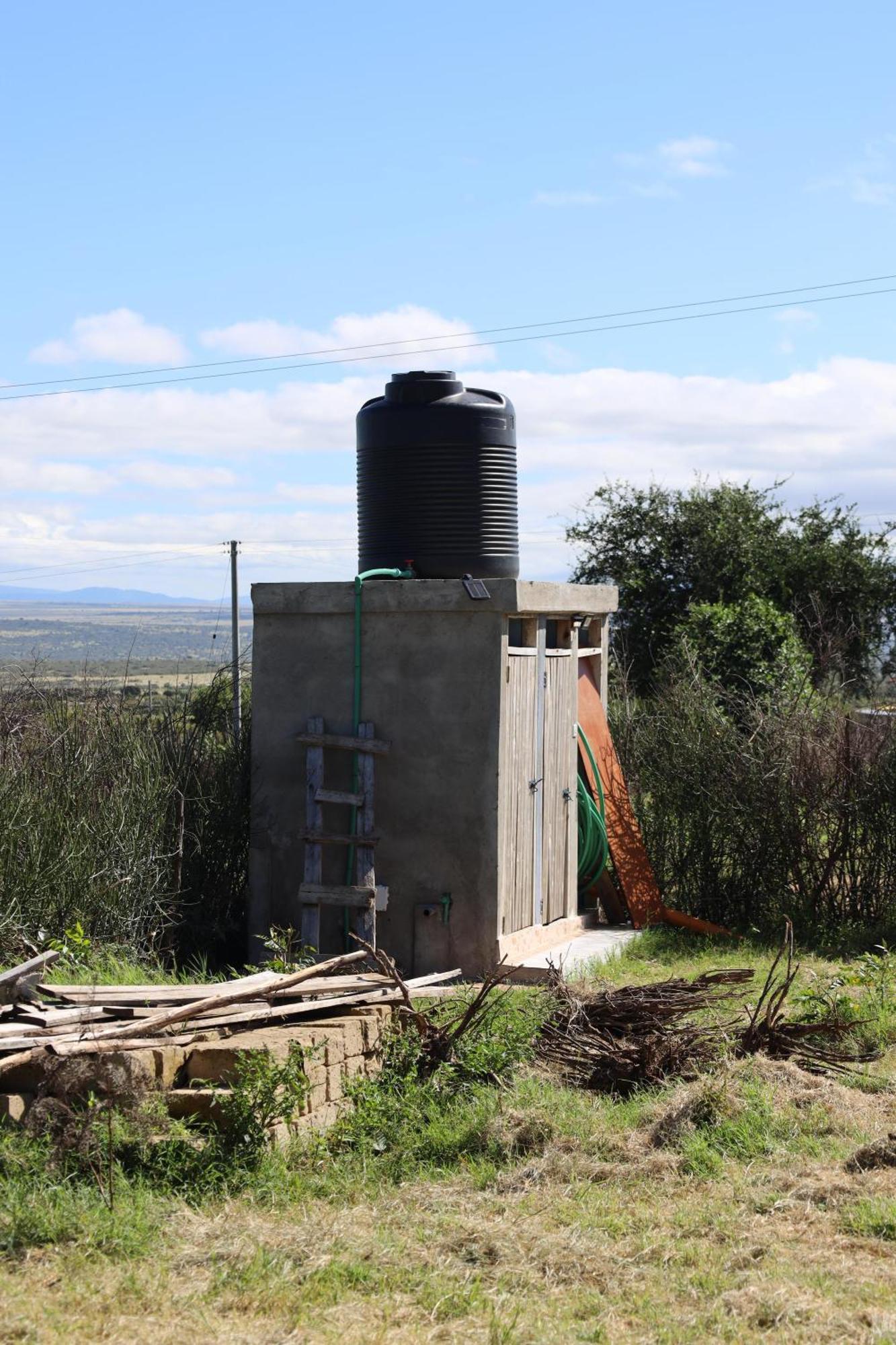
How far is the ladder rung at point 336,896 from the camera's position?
9938mm

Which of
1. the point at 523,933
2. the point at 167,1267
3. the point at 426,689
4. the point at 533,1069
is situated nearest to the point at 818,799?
the point at 523,933

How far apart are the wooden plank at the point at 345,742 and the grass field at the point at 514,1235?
385 centimetres

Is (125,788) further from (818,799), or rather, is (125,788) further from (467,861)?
(818,799)

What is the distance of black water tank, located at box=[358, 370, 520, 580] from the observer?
34.8 ft

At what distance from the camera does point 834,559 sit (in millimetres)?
26672

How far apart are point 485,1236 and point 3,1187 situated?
1.88 meters

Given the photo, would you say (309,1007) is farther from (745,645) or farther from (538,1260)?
(745,645)

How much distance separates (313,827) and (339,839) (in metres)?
0.22

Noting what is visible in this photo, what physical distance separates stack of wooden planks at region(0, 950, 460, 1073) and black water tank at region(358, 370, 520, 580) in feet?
13.7

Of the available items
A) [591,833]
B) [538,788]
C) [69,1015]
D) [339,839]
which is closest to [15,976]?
[69,1015]

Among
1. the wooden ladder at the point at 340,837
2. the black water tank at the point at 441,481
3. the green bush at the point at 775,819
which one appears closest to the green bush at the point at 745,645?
the green bush at the point at 775,819

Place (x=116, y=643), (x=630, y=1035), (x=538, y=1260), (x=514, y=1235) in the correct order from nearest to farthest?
(x=538, y=1260), (x=514, y=1235), (x=630, y=1035), (x=116, y=643)

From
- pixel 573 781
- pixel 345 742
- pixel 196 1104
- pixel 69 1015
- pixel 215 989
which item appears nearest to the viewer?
pixel 196 1104

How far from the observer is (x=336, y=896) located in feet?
32.8
